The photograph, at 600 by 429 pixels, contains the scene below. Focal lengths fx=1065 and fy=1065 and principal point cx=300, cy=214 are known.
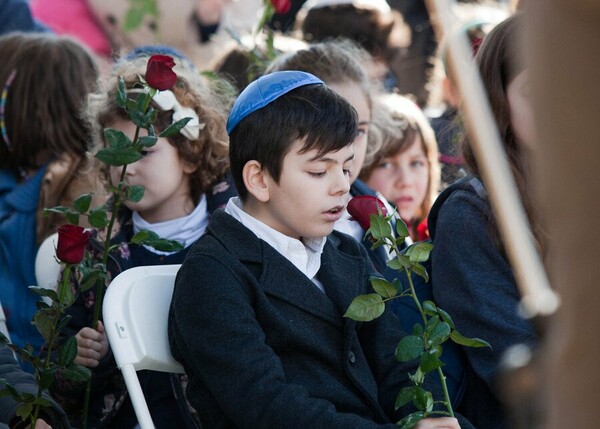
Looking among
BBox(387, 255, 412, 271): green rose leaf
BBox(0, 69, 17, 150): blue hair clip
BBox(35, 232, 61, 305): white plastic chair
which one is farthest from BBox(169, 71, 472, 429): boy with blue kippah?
BBox(0, 69, 17, 150): blue hair clip

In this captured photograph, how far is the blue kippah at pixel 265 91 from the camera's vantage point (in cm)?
242

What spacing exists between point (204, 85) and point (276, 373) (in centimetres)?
127

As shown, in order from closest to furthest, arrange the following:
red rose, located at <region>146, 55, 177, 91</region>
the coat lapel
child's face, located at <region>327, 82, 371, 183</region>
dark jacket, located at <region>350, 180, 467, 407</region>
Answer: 1. the coat lapel
2. red rose, located at <region>146, 55, 177, 91</region>
3. dark jacket, located at <region>350, 180, 467, 407</region>
4. child's face, located at <region>327, 82, 371, 183</region>

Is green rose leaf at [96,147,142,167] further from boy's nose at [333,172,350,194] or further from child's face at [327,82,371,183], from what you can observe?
child's face at [327,82,371,183]

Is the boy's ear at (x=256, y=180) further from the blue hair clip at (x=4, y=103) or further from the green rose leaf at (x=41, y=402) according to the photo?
the blue hair clip at (x=4, y=103)

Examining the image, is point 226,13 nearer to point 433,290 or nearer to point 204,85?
point 204,85

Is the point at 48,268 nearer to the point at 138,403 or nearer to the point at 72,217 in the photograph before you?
the point at 72,217

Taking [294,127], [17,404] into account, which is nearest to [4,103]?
[17,404]

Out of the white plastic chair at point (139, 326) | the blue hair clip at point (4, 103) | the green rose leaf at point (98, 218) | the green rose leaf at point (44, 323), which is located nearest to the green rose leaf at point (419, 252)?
the white plastic chair at point (139, 326)

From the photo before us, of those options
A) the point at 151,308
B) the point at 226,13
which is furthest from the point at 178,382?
the point at 226,13

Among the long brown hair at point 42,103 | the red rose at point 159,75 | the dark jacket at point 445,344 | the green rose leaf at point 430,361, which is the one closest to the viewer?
the green rose leaf at point 430,361

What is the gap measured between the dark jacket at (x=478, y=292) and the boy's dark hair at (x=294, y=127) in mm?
385

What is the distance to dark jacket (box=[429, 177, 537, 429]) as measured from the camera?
2502 mm

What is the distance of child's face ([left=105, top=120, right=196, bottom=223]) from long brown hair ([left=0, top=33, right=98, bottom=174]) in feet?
1.76
